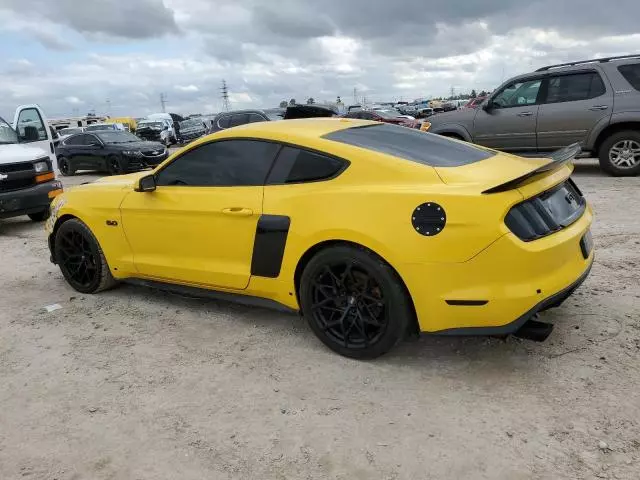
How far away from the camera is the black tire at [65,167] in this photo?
17.5 metres

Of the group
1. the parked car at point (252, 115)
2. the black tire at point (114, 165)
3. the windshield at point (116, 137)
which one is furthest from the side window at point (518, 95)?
the windshield at point (116, 137)

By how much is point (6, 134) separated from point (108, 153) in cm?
741

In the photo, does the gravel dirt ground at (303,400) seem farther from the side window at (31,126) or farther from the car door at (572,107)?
the side window at (31,126)

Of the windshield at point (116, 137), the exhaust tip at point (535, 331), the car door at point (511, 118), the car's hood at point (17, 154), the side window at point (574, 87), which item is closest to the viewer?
the exhaust tip at point (535, 331)

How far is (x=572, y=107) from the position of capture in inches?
354

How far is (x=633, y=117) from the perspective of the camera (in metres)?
8.44

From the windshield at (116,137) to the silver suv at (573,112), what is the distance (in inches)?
447

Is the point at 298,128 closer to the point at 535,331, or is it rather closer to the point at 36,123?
the point at 535,331

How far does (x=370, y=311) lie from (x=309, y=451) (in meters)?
0.90

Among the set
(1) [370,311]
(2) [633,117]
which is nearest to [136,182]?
(1) [370,311]

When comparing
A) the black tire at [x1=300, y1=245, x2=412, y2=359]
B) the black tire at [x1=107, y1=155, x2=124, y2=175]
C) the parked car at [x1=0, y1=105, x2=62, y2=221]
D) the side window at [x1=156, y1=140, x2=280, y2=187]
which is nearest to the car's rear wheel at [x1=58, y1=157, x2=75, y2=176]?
the black tire at [x1=107, y1=155, x2=124, y2=175]

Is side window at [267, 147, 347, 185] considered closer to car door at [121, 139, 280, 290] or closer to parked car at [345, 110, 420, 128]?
car door at [121, 139, 280, 290]

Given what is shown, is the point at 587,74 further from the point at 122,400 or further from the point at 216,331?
the point at 122,400

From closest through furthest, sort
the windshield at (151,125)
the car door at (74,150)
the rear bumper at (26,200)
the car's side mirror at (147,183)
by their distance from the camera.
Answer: the car's side mirror at (147,183)
the rear bumper at (26,200)
the car door at (74,150)
the windshield at (151,125)
